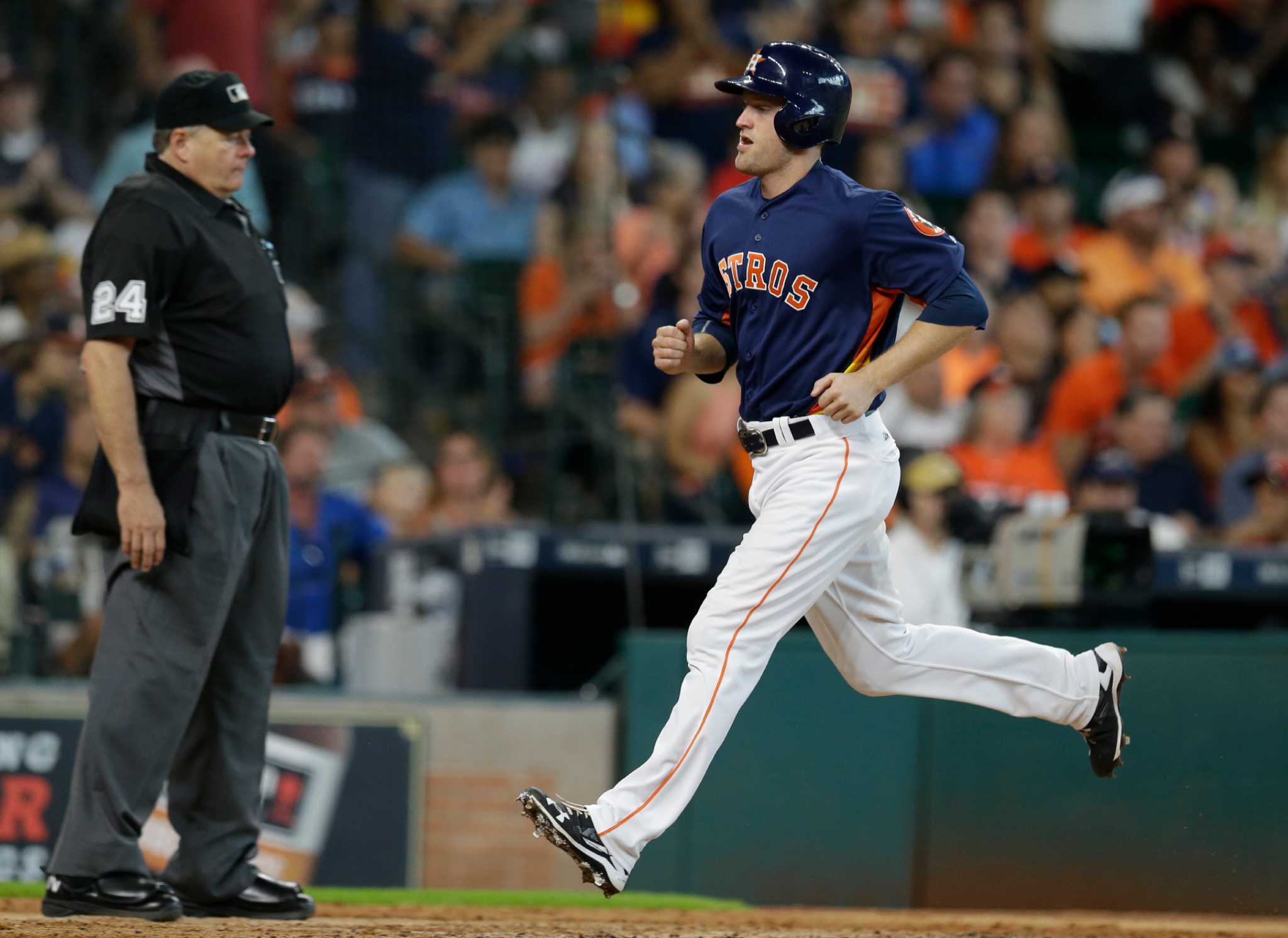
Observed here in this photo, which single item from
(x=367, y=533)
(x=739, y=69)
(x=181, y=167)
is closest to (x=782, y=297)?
(x=181, y=167)

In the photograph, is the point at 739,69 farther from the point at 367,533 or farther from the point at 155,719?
the point at 155,719

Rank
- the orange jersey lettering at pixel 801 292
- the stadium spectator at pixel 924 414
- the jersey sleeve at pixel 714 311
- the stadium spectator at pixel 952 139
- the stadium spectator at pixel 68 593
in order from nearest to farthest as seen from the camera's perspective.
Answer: the orange jersey lettering at pixel 801 292, the jersey sleeve at pixel 714 311, the stadium spectator at pixel 68 593, the stadium spectator at pixel 924 414, the stadium spectator at pixel 952 139

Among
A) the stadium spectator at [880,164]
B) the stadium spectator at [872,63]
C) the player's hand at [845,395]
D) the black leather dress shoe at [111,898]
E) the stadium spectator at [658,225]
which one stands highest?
the stadium spectator at [872,63]

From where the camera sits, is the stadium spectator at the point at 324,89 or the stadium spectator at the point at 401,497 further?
the stadium spectator at the point at 324,89

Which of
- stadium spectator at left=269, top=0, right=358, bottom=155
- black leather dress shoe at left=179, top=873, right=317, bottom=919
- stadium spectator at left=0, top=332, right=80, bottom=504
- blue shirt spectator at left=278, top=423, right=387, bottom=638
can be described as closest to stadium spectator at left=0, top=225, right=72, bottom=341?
stadium spectator at left=0, top=332, right=80, bottom=504

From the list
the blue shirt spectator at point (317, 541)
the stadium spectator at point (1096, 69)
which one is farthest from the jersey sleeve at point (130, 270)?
the stadium spectator at point (1096, 69)

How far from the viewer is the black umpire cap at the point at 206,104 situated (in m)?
4.64

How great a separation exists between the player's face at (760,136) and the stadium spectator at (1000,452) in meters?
3.62

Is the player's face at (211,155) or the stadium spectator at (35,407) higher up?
the player's face at (211,155)

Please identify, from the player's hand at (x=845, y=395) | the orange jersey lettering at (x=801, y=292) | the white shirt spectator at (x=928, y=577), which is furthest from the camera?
the white shirt spectator at (x=928, y=577)

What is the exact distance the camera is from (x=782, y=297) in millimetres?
4285

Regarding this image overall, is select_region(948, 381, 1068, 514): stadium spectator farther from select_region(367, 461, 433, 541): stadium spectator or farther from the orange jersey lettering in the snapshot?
the orange jersey lettering

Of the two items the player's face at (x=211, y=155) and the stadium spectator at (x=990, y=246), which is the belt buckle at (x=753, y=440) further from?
the stadium spectator at (x=990, y=246)

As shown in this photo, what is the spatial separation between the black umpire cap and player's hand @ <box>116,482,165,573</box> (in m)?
0.97
